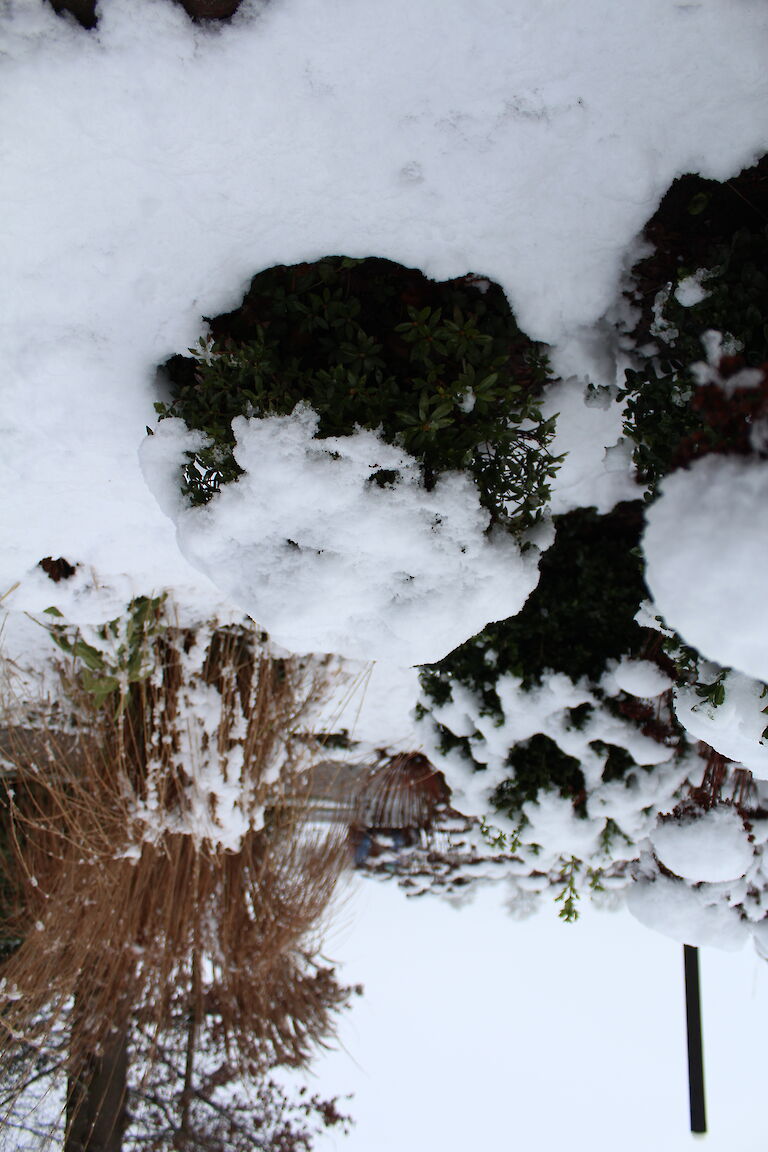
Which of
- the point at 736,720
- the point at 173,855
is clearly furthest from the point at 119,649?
the point at 736,720

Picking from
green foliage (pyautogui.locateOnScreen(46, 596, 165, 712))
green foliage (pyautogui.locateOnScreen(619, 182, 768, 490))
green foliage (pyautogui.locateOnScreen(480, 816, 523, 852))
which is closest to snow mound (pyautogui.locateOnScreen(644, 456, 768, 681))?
green foliage (pyautogui.locateOnScreen(619, 182, 768, 490))

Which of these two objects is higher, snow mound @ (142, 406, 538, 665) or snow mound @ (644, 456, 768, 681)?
snow mound @ (142, 406, 538, 665)

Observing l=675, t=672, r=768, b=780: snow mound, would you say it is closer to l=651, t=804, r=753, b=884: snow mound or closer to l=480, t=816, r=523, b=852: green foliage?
l=651, t=804, r=753, b=884: snow mound

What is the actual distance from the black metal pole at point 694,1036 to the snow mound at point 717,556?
2024 millimetres

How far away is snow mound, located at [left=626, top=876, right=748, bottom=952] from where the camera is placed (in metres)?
1.86

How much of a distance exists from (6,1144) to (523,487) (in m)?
3.72

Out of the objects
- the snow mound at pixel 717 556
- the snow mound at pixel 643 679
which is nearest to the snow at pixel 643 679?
the snow mound at pixel 643 679

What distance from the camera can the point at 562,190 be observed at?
1.18 meters

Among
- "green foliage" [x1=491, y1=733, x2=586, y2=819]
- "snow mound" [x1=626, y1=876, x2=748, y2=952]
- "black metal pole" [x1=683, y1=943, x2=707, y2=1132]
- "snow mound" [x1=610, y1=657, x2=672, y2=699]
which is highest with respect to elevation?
"snow mound" [x1=610, y1=657, x2=672, y2=699]

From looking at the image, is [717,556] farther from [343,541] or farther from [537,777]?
[537,777]

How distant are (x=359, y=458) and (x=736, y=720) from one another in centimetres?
81

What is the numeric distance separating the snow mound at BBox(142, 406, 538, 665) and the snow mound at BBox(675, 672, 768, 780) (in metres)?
0.38

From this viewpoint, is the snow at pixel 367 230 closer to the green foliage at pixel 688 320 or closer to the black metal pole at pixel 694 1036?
the green foliage at pixel 688 320

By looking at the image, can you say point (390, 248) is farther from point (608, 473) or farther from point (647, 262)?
point (608, 473)
